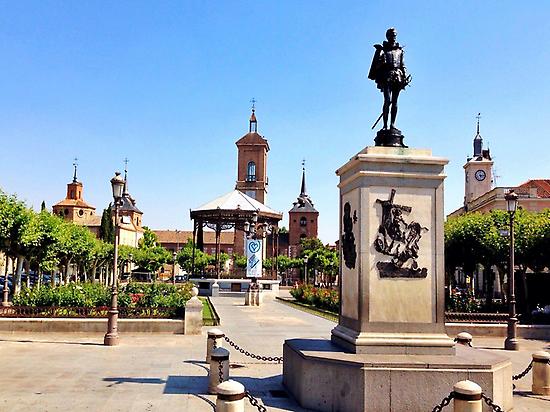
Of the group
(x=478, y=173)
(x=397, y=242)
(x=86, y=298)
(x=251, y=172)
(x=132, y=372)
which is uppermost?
(x=251, y=172)

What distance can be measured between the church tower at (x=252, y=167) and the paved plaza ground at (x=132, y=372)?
282ft

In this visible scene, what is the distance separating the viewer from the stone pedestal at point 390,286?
348 inches

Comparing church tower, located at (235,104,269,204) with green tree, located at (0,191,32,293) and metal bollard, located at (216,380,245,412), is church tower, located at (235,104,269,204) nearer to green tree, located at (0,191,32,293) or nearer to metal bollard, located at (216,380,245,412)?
green tree, located at (0,191,32,293)

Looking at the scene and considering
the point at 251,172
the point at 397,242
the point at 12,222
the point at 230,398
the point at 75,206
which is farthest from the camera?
the point at 75,206

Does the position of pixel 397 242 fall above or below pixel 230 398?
above

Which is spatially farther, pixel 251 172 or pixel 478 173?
pixel 251 172

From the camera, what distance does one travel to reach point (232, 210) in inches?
1930

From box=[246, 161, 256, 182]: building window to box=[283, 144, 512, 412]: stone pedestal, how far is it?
96.6 metres

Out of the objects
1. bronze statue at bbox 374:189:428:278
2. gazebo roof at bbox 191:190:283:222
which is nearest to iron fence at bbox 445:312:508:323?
bronze statue at bbox 374:189:428:278

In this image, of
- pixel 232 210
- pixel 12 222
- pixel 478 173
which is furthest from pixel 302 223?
pixel 12 222

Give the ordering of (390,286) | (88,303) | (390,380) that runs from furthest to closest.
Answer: (88,303) → (390,286) → (390,380)

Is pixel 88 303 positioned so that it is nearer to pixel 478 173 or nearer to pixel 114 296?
pixel 114 296

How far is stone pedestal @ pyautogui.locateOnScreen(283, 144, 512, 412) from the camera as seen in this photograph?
8836 mm

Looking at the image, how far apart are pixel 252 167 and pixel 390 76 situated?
319 feet
